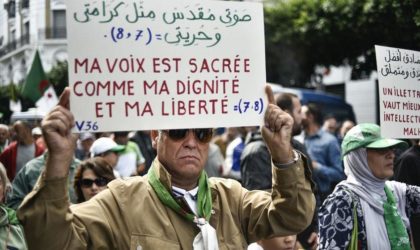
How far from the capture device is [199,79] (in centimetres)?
276

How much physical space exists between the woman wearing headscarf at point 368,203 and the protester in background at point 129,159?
410cm

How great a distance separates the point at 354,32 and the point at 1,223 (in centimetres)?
1332

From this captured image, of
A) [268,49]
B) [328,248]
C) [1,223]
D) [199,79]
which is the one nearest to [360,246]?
[328,248]

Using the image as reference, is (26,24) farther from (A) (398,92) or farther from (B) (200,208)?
(A) (398,92)

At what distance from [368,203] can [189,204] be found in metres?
1.46

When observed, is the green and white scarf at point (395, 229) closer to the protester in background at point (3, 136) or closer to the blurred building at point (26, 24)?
the blurred building at point (26, 24)

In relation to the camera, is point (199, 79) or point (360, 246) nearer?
point (199, 79)

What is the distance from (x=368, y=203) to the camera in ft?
12.3

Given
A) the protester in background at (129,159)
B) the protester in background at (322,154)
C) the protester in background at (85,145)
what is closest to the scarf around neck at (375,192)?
the protester in background at (322,154)

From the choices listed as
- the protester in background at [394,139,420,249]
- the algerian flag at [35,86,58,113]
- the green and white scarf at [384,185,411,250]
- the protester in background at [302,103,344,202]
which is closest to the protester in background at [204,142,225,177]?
the protester in background at [302,103,344,202]

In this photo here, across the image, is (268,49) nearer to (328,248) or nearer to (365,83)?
(365,83)

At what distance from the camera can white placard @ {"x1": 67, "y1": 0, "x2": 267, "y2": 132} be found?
255cm

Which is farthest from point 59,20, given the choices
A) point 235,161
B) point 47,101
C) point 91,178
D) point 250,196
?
point 47,101

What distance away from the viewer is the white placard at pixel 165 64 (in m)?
2.55
